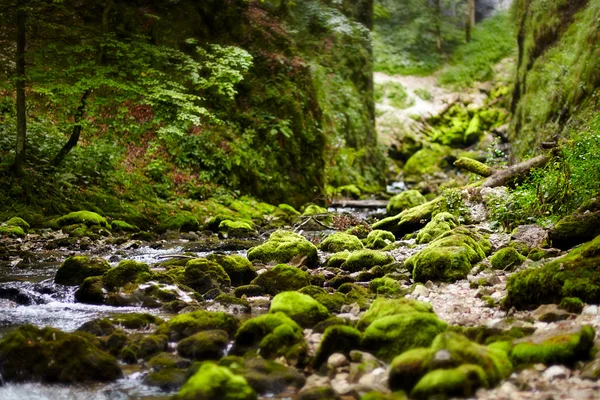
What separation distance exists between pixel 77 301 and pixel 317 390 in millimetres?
3882

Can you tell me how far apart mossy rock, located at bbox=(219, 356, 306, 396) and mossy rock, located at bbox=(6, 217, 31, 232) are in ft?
25.1

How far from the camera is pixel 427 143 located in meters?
30.3

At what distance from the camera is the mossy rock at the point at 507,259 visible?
654 centimetres

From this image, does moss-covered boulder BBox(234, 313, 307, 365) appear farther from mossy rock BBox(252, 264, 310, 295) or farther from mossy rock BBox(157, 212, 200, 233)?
mossy rock BBox(157, 212, 200, 233)

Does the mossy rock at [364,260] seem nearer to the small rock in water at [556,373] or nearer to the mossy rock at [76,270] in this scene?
the mossy rock at [76,270]

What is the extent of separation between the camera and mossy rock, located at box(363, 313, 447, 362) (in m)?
4.04

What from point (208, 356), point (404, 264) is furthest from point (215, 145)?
point (208, 356)

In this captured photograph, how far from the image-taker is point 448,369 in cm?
329

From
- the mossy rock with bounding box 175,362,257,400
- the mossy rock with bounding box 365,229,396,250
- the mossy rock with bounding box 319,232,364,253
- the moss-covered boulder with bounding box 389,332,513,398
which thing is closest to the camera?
the moss-covered boulder with bounding box 389,332,513,398

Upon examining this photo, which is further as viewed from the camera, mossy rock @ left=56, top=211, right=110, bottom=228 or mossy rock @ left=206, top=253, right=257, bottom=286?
mossy rock @ left=56, top=211, right=110, bottom=228

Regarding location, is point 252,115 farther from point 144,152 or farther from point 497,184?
point 497,184

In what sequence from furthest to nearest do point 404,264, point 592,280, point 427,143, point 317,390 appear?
point 427,143 < point 404,264 < point 592,280 < point 317,390

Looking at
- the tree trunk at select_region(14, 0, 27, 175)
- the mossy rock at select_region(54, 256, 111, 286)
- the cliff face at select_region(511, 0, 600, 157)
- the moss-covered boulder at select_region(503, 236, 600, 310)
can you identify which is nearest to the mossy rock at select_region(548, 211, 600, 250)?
the moss-covered boulder at select_region(503, 236, 600, 310)

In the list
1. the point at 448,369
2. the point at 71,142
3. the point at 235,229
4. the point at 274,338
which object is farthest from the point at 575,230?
the point at 71,142
